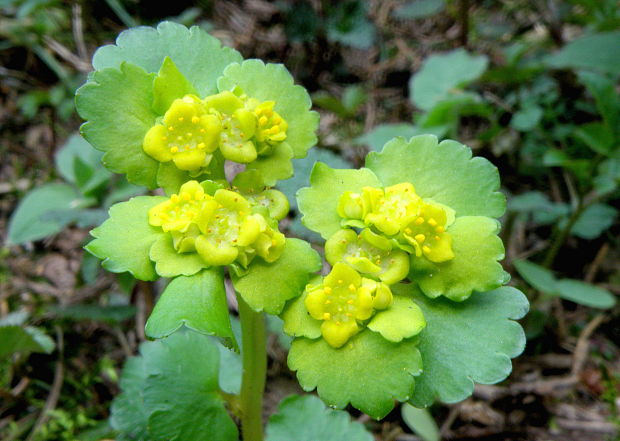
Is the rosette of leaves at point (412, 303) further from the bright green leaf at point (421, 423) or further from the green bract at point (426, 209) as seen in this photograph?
the bright green leaf at point (421, 423)

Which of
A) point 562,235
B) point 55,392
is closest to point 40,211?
point 55,392

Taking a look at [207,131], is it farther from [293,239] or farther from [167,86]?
[293,239]

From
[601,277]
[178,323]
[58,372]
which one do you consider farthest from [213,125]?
[601,277]

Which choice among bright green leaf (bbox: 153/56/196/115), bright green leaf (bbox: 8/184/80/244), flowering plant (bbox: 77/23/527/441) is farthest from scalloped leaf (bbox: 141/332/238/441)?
bright green leaf (bbox: 8/184/80/244)

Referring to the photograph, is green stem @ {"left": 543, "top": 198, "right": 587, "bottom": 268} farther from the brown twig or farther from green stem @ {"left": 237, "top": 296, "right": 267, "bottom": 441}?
the brown twig

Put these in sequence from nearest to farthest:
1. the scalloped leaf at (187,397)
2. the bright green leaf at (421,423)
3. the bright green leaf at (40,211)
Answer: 1. the scalloped leaf at (187,397)
2. the bright green leaf at (421,423)
3. the bright green leaf at (40,211)

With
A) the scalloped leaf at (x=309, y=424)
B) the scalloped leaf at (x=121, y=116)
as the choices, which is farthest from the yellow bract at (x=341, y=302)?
the scalloped leaf at (x=309, y=424)

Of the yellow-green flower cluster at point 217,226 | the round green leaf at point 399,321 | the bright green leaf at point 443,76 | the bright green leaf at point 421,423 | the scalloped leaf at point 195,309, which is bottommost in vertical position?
the bright green leaf at point 421,423
